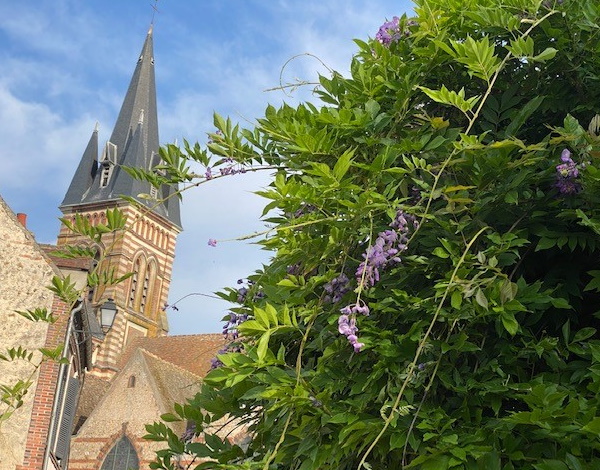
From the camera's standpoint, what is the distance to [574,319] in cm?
272

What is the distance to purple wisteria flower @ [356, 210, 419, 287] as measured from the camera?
104 inches

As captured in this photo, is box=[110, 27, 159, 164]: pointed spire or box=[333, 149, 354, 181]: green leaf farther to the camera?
box=[110, 27, 159, 164]: pointed spire

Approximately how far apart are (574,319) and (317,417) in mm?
877

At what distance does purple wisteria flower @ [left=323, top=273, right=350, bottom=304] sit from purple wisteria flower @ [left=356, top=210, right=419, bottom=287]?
0.07 meters

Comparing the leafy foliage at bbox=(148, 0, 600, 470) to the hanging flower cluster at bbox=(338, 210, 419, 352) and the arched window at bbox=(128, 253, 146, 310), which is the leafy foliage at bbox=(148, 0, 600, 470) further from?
the arched window at bbox=(128, 253, 146, 310)

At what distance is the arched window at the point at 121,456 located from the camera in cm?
3269

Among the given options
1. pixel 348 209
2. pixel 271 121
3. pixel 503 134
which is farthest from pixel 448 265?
pixel 271 121

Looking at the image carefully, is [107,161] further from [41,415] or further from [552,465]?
[552,465]

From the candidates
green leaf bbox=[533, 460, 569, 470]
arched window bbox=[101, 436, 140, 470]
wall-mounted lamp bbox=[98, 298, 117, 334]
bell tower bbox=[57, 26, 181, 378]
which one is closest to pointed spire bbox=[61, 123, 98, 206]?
bell tower bbox=[57, 26, 181, 378]

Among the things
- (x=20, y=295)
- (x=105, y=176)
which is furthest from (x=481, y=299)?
(x=105, y=176)

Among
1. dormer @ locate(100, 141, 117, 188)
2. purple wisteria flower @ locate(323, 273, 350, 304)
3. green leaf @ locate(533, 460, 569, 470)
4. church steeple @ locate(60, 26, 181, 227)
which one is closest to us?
green leaf @ locate(533, 460, 569, 470)

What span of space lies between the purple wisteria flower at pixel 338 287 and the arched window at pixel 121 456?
3131cm

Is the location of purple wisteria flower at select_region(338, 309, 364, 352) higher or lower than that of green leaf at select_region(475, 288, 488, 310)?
lower

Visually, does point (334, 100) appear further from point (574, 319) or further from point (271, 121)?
point (574, 319)
